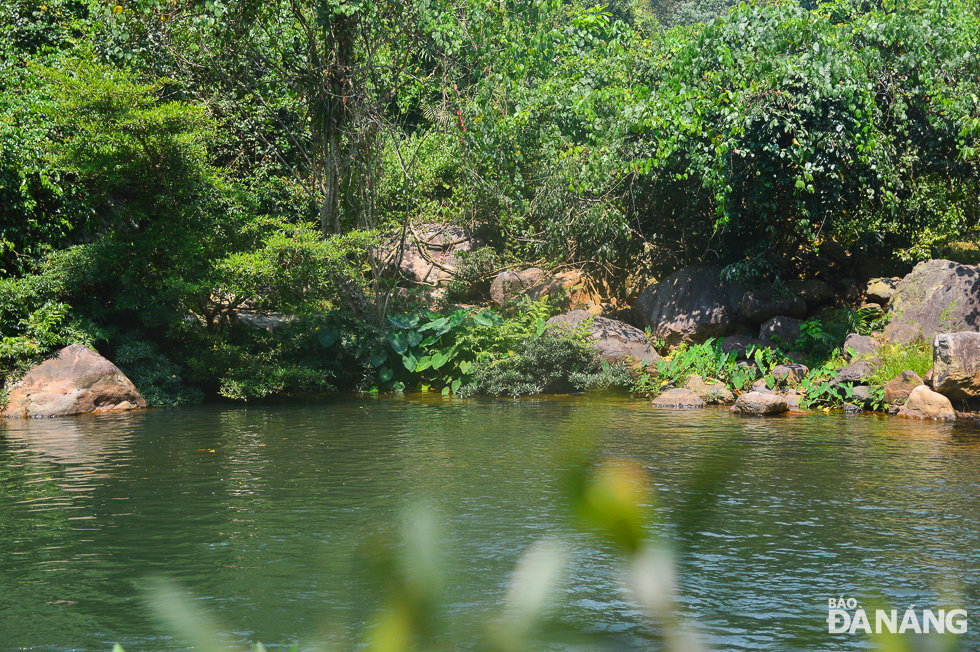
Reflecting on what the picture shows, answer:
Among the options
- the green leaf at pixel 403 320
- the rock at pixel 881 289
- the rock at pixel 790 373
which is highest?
the rock at pixel 881 289

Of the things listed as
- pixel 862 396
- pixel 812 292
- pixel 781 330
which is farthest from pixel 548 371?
pixel 862 396

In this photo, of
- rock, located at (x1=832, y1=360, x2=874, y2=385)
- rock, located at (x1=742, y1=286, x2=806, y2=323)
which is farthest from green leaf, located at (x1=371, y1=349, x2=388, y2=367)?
rock, located at (x1=832, y1=360, x2=874, y2=385)

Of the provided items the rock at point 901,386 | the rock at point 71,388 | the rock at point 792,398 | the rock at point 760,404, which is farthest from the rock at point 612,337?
the rock at point 71,388

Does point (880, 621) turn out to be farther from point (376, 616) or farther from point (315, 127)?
point (315, 127)

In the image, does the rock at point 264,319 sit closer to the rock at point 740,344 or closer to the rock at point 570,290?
the rock at point 570,290

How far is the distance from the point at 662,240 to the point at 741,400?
5698mm

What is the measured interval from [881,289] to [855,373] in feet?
11.2

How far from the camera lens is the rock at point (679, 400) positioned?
14.0 metres

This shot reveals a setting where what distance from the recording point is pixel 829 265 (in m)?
17.3

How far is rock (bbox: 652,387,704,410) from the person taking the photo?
46.0ft

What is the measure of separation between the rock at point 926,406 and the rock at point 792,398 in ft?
4.78

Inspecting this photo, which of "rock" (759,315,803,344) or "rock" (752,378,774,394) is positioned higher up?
"rock" (759,315,803,344)

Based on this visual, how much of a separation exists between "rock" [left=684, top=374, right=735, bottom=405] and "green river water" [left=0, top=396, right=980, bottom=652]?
2.30 meters

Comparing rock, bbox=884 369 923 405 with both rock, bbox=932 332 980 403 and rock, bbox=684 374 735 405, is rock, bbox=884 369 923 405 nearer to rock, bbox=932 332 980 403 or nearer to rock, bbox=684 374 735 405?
rock, bbox=932 332 980 403
